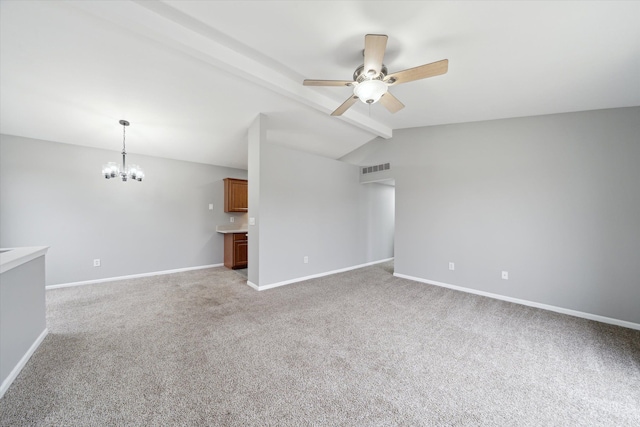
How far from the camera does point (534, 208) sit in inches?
127

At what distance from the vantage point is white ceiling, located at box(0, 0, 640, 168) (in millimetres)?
1868

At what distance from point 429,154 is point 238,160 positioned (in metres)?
4.17

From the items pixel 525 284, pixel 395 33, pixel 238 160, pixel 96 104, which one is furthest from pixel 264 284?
pixel 525 284

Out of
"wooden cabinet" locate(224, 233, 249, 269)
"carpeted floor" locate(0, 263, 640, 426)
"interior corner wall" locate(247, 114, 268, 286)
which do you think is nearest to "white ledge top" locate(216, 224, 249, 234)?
"wooden cabinet" locate(224, 233, 249, 269)

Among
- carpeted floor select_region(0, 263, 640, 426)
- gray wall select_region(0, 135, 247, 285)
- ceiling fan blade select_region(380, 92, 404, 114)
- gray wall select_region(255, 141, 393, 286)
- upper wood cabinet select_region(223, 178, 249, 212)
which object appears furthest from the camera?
upper wood cabinet select_region(223, 178, 249, 212)

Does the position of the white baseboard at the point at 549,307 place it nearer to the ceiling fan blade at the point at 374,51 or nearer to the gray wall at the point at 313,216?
the gray wall at the point at 313,216

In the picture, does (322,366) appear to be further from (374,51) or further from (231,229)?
(231,229)

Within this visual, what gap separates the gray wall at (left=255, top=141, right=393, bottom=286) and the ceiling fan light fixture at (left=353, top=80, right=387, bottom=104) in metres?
2.05

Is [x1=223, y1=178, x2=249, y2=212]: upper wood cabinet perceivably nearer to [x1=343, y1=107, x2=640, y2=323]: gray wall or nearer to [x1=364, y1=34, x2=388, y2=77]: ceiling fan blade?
[x1=343, y1=107, x2=640, y2=323]: gray wall

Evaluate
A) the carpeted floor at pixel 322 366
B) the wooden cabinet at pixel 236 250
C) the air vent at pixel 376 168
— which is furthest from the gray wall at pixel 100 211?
the air vent at pixel 376 168

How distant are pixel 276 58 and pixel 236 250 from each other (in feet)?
13.3

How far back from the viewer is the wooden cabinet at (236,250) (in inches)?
207

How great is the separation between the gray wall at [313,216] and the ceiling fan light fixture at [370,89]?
2052mm

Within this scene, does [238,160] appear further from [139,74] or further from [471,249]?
[471,249]
